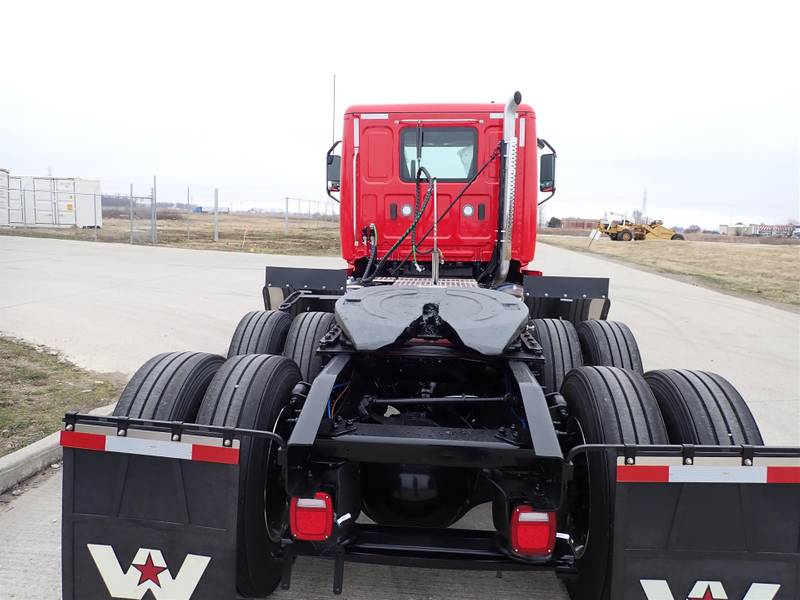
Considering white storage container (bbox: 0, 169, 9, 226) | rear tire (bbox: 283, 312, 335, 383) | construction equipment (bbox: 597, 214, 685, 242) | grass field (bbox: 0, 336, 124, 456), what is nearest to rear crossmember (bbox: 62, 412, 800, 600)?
rear tire (bbox: 283, 312, 335, 383)

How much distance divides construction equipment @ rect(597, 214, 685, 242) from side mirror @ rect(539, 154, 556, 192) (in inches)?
1664

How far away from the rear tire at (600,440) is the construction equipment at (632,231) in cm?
4588

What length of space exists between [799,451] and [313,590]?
2.21 metres

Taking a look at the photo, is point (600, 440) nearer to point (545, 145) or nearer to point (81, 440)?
point (81, 440)

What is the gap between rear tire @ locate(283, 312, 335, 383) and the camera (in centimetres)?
423

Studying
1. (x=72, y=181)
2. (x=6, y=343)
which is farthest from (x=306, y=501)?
(x=72, y=181)

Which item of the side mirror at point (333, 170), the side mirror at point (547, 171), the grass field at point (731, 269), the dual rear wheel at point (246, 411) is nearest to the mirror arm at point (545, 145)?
the side mirror at point (547, 171)

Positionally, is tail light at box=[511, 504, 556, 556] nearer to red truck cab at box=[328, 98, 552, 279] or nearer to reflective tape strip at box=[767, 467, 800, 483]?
reflective tape strip at box=[767, 467, 800, 483]

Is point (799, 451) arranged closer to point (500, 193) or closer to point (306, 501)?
point (306, 501)

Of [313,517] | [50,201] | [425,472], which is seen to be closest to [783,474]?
[425,472]

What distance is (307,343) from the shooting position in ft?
14.0

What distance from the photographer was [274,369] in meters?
2.86

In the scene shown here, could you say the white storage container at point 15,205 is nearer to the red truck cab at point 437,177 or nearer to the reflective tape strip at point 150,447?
the red truck cab at point 437,177

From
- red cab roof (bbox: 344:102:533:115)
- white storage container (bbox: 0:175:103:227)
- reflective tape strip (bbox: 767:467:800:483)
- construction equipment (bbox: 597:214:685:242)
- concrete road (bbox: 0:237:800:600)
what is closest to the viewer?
reflective tape strip (bbox: 767:467:800:483)
